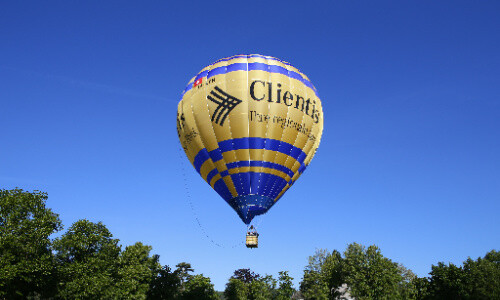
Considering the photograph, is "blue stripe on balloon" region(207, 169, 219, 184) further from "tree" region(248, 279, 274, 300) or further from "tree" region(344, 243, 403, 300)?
"tree" region(344, 243, 403, 300)

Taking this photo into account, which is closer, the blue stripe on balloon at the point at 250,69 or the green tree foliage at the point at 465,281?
the blue stripe on balloon at the point at 250,69

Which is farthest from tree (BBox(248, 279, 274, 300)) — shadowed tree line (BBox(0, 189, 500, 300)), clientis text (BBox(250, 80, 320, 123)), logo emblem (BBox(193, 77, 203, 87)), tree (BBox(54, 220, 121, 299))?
logo emblem (BBox(193, 77, 203, 87))

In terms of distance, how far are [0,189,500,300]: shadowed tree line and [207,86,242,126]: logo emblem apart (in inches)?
882

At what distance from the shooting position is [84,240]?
46500 millimetres

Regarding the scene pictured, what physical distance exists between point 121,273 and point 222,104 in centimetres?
2612

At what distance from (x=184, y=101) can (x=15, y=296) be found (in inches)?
1108

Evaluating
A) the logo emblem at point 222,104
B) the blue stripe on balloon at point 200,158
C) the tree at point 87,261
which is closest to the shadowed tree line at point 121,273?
the tree at point 87,261

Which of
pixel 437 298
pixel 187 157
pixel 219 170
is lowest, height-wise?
pixel 437 298

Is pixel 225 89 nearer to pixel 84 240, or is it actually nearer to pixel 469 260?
pixel 84 240

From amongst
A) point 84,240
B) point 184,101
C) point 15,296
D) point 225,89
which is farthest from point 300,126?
point 15,296

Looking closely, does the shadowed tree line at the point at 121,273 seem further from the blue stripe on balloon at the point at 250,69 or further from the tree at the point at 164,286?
the blue stripe on balloon at the point at 250,69

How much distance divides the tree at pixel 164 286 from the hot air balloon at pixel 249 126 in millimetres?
26478

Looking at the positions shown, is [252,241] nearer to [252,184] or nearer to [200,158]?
[252,184]

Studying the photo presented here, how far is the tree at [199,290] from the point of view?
56.4 m
